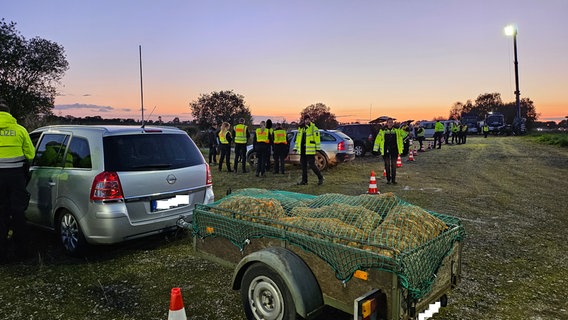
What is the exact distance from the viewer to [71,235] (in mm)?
4535

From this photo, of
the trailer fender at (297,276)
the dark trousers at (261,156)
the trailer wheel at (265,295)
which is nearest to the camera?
the trailer fender at (297,276)

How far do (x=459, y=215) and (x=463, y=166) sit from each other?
8283mm

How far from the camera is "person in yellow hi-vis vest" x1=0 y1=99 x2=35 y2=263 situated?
14.9 ft

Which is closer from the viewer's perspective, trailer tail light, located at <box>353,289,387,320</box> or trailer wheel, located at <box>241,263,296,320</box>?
trailer tail light, located at <box>353,289,387,320</box>

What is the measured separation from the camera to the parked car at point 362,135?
17.7 meters

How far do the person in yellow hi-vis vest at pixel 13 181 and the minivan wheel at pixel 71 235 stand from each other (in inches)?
19.5

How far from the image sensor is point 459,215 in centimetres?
664

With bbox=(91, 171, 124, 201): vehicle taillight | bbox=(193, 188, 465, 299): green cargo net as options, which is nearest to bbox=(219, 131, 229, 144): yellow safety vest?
bbox=(91, 171, 124, 201): vehicle taillight

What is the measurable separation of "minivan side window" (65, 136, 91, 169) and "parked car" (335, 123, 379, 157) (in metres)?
14.5

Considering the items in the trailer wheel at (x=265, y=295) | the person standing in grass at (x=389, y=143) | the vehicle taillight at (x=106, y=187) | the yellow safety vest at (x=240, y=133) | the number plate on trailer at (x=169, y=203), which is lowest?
the trailer wheel at (x=265, y=295)

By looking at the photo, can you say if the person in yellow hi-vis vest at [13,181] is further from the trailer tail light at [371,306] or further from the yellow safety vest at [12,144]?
the trailer tail light at [371,306]

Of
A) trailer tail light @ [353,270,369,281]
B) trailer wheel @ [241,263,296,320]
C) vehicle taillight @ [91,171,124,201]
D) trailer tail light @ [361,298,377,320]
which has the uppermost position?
vehicle taillight @ [91,171,124,201]

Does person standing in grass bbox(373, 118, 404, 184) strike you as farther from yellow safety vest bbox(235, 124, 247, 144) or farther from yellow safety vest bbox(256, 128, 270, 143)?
yellow safety vest bbox(235, 124, 247, 144)

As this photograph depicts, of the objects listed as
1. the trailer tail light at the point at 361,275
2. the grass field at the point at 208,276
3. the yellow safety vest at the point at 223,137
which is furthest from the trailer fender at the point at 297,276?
the yellow safety vest at the point at 223,137
